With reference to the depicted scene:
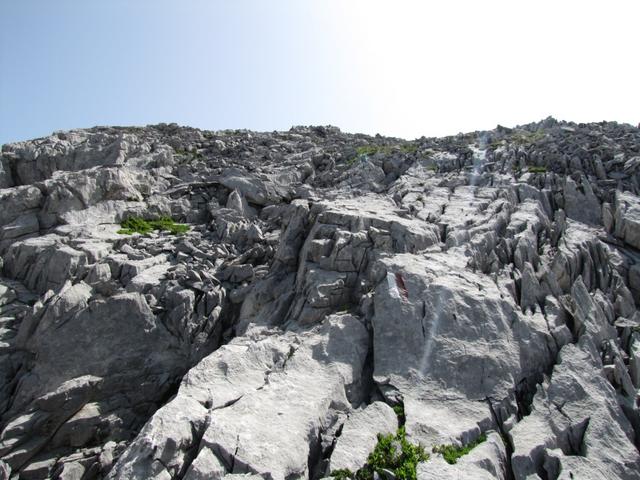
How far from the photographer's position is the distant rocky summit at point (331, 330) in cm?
1619

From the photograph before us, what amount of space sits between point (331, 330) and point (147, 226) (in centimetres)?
2679

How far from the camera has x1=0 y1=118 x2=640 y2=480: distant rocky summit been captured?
16188mm

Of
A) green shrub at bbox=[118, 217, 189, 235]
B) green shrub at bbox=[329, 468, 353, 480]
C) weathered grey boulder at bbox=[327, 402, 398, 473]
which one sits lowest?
green shrub at bbox=[329, 468, 353, 480]

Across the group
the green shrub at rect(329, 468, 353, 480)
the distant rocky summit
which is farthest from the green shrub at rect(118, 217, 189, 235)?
the green shrub at rect(329, 468, 353, 480)

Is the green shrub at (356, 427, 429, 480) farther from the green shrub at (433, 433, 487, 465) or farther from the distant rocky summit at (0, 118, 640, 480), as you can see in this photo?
the green shrub at (433, 433, 487, 465)

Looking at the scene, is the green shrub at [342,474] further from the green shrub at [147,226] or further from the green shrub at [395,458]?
the green shrub at [147,226]

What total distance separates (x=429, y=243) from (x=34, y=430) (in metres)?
28.1

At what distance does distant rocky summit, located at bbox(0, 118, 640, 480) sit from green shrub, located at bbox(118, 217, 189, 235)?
0.31 metres

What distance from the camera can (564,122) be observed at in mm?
68062

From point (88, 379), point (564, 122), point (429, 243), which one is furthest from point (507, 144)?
point (88, 379)

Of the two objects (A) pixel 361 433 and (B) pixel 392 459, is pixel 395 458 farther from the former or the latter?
(A) pixel 361 433

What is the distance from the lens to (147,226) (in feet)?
131

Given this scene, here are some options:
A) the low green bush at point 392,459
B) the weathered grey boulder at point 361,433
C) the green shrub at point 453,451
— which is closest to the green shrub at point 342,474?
the low green bush at point 392,459

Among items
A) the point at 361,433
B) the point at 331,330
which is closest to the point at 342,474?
the point at 361,433
